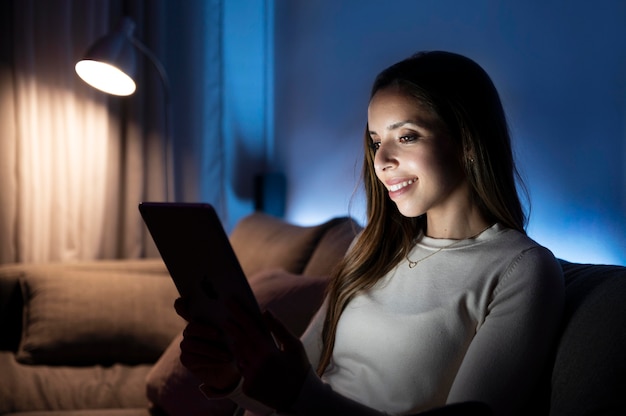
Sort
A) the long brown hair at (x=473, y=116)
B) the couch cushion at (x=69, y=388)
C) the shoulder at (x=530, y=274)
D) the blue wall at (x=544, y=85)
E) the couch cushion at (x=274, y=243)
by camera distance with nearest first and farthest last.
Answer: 1. the shoulder at (x=530, y=274)
2. the long brown hair at (x=473, y=116)
3. the blue wall at (x=544, y=85)
4. the couch cushion at (x=69, y=388)
5. the couch cushion at (x=274, y=243)

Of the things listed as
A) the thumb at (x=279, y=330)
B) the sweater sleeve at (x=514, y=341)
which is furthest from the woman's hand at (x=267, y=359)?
the sweater sleeve at (x=514, y=341)

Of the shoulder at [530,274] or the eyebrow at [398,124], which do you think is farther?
the eyebrow at [398,124]

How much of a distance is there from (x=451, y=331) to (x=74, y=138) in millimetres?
2337

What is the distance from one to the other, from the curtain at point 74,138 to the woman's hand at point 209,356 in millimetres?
2106

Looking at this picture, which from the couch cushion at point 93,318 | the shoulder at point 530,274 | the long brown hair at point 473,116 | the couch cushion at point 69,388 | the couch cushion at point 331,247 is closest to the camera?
the shoulder at point 530,274

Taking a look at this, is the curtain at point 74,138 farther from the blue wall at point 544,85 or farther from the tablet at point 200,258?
the tablet at point 200,258

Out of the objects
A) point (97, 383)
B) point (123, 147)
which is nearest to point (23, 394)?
point (97, 383)

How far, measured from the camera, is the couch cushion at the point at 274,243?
2240mm

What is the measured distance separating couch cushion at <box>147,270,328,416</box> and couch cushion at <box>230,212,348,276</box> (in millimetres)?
324

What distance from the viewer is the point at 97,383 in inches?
86.4

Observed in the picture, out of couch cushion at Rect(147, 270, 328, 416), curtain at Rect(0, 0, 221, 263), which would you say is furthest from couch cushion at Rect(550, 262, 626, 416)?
curtain at Rect(0, 0, 221, 263)

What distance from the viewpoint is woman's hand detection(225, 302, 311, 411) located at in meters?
0.93

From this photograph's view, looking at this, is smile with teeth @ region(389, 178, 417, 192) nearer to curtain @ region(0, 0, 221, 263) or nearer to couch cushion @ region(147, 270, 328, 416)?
couch cushion @ region(147, 270, 328, 416)

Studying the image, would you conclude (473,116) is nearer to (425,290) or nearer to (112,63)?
(425,290)
